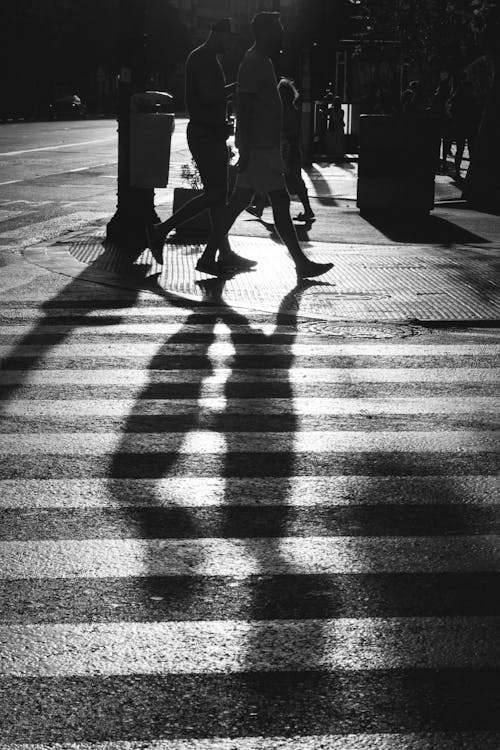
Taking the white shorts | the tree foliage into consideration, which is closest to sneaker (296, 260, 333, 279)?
the white shorts

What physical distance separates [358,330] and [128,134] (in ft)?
18.1

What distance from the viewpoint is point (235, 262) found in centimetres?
1195

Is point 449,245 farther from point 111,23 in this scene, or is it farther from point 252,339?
point 111,23

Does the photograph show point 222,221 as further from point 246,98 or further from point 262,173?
point 246,98

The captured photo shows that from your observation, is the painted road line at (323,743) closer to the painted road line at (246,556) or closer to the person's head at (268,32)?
the painted road line at (246,556)

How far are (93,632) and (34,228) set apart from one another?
38.5 feet

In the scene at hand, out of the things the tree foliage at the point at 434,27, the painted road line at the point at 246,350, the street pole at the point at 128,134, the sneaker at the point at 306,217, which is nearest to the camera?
the painted road line at the point at 246,350

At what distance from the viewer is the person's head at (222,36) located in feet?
36.5

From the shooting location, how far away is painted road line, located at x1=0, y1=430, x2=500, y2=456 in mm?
5891

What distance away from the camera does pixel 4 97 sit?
3413 inches

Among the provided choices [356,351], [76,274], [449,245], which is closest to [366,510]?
[356,351]

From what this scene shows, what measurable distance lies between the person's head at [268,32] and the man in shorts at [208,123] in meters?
0.54

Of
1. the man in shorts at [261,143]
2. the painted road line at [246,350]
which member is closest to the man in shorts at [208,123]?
the man in shorts at [261,143]

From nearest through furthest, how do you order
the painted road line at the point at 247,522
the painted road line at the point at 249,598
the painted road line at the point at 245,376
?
the painted road line at the point at 249,598 < the painted road line at the point at 247,522 < the painted road line at the point at 245,376
